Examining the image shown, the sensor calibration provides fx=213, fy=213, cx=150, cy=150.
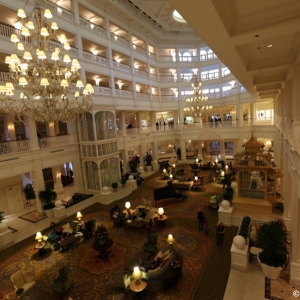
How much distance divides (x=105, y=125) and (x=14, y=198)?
743 centimetres

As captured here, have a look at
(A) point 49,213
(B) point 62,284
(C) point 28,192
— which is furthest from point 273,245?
(C) point 28,192

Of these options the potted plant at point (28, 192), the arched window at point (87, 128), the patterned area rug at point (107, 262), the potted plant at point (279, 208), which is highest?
the arched window at point (87, 128)

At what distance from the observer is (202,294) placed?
20.1ft

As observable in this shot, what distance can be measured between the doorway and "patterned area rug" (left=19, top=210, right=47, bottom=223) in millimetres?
1307

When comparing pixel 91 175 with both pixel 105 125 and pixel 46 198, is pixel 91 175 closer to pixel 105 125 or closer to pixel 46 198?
pixel 46 198

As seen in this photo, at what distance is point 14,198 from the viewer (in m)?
13.5

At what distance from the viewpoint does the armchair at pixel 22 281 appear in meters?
6.28

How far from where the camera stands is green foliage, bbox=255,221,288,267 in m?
6.18

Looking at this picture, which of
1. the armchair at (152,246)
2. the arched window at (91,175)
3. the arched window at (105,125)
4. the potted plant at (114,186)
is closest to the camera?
the armchair at (152,246)

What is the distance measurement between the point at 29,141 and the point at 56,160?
2.00m

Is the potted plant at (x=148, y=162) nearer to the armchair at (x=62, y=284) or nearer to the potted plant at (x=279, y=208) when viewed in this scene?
the potted plant at (x=279, y=208)

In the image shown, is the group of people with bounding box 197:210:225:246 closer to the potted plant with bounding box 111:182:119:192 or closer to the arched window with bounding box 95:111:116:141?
the potted plant with bounding box 111:182:119:192

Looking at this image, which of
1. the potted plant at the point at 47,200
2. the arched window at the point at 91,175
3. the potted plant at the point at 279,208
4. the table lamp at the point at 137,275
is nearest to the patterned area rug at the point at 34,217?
the potted plant at the point at 47,200

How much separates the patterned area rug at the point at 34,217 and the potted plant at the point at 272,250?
11101mm
